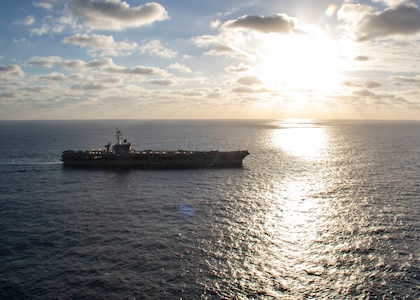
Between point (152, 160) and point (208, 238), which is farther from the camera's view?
point (152, 160)

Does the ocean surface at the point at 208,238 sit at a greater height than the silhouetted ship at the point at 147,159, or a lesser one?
lesser

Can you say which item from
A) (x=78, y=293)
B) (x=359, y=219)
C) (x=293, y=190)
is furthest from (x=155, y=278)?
(x=293, y=190)

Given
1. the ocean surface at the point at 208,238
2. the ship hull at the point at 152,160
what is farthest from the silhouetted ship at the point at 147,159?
the ocean surface at the point at 208,238

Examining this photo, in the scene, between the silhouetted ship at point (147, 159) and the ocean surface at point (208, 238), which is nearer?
the ocean surface at point (208, 238)

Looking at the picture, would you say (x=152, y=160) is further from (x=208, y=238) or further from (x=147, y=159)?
(x=208, y=238)

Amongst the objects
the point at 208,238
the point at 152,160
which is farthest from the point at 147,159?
the point at 208,238

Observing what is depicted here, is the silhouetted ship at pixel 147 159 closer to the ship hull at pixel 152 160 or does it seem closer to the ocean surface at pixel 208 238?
the ship hull at pixel 152 160

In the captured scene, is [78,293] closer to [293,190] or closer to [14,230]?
[14,230]
